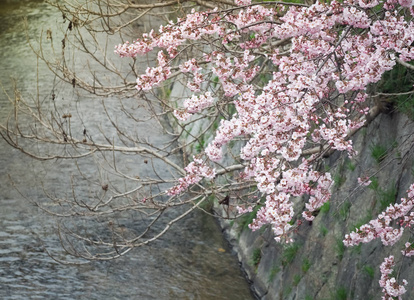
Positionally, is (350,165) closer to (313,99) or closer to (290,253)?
(290,253)

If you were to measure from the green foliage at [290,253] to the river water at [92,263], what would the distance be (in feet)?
2.39

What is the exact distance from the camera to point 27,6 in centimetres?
2264

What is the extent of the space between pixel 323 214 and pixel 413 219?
2503 mm

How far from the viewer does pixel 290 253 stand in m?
7.42

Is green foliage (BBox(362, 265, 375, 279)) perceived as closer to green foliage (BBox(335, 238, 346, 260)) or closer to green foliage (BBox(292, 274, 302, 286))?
green foliage (BBox(335, 238, 346, 260))

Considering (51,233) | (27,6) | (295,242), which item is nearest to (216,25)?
(295,242)

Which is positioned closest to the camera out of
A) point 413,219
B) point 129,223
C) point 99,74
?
point 413,219

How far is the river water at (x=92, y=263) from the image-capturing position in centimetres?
745

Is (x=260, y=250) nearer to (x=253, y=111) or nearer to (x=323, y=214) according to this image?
(x=323, y=214)

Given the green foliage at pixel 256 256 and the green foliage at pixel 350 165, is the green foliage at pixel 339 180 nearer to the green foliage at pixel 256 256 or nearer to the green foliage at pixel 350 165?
the green foliage at pixel 350 165

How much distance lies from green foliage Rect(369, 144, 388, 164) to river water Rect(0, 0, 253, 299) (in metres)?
2.60

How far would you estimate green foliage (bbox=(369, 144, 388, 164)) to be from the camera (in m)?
6.20

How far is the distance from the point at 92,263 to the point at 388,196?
4.02m

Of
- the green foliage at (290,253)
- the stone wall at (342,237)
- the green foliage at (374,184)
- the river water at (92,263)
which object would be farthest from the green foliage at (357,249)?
the river water at (92,263)
